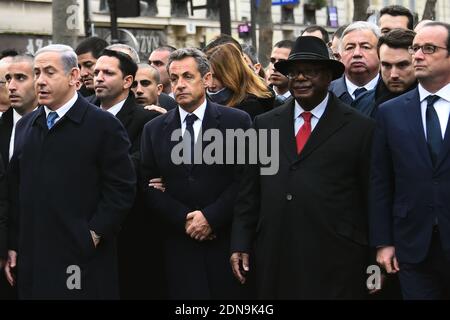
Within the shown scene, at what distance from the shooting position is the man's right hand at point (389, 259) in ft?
22.5

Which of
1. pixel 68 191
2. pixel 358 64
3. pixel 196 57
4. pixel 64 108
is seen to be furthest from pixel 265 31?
pixel 68 191

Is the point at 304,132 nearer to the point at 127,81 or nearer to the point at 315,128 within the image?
the point at 315,128

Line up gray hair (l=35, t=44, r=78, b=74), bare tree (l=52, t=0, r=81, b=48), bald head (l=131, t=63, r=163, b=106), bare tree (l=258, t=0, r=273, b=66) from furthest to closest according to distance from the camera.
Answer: bare tree (l=258, t=0, r=273, b=66)
bare tree (l=52, t=0, r=81, b=48)
bald head (l=131, t=63, r=163, b=106)
gray hair (l=35, t=44, r=78, b=74)

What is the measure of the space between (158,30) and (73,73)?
104 ft

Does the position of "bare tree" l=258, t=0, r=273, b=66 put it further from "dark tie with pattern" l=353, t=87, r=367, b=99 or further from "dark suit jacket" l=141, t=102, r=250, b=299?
"dark suit jacket" l=141, t=102, r=250, b=299

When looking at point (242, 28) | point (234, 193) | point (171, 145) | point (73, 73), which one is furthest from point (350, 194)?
point (242, 28)

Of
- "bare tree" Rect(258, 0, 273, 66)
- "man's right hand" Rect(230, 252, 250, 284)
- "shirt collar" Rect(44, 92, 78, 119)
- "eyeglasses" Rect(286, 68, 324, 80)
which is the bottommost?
"man's right hand" Rect(230, 252, 250, 284)

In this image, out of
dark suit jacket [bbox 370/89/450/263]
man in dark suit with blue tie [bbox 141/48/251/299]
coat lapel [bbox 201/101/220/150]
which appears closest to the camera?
dark suit jacket [bbox 370/89/450/263]

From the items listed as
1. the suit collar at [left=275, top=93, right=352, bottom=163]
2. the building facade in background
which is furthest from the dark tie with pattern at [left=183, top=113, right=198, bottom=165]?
the building facade in background

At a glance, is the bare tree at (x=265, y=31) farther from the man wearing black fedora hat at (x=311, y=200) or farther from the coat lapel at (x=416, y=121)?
the coat lapel at (x=416, y=121)

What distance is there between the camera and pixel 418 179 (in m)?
6.74

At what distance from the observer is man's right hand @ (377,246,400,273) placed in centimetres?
686

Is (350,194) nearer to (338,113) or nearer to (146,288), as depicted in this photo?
(338,113)

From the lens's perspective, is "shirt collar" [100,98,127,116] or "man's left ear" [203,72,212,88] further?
"shirt collar" [100,98,127,116]
